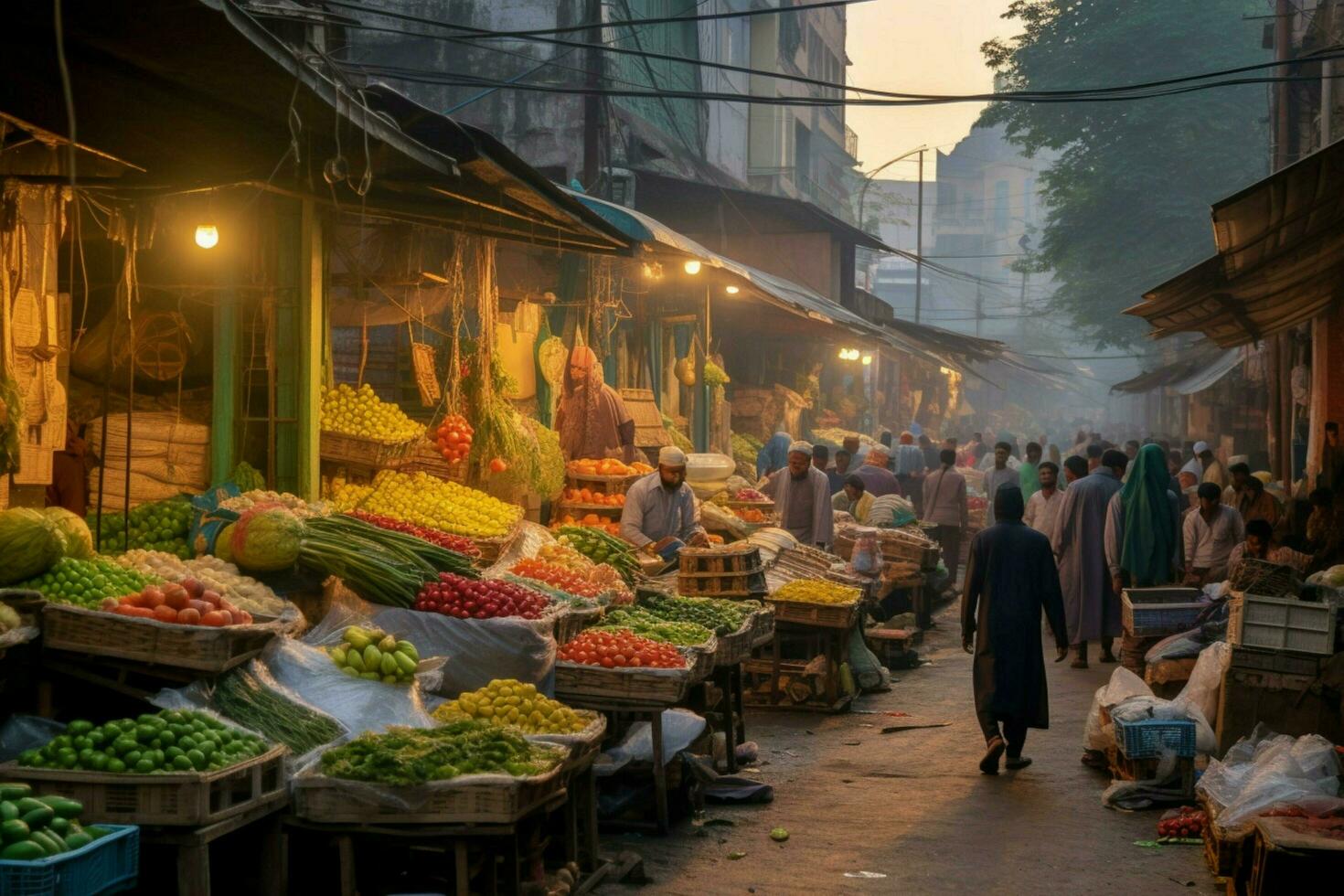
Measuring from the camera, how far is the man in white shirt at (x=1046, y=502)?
48.4 feet

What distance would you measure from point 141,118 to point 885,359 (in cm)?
3841

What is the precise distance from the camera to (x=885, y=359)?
1759 inches

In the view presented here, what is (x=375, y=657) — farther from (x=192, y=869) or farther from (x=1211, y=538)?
(x=1211, y=538)

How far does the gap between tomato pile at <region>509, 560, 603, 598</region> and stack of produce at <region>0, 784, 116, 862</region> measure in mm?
4383

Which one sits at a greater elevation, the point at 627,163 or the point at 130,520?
the point at 627,163

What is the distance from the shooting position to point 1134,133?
3934 centimetres

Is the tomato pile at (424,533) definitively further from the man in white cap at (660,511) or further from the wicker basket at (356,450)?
the man in white cap at (660,511)

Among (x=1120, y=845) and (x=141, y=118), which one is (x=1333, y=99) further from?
(x=141, y=118)

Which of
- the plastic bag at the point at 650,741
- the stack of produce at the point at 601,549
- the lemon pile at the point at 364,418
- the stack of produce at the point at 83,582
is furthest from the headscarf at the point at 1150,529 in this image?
the stack of produce at the point at 83,582

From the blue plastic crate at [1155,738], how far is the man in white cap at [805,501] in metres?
5.77

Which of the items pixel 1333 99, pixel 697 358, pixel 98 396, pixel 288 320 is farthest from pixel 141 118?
pixel 1333 99

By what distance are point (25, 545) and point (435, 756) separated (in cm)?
201

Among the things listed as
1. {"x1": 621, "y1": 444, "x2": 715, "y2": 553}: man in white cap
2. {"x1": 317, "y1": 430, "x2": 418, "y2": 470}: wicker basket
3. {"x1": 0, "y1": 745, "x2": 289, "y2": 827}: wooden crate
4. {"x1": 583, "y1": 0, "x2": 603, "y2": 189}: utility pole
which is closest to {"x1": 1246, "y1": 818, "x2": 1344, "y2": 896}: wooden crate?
{"x1": 0, "y1": 745, "x2": 289, "y2": 827}: wooden crate

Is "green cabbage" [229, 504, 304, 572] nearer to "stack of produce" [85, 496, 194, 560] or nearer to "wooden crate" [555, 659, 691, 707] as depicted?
"stack of produce" [85, 496, 194, 560]
